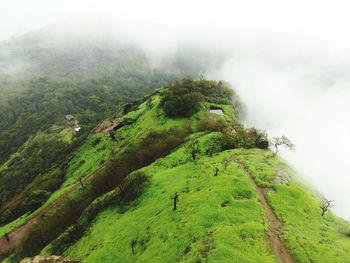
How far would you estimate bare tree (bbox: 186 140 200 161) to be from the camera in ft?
264

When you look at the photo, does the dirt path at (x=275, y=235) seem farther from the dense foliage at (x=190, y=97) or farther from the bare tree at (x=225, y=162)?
the dense foliage at (x=190, y=97)

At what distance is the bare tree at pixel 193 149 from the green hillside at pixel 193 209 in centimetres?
29

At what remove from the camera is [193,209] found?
51.0 metres

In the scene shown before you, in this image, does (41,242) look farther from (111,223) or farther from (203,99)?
(203,99)

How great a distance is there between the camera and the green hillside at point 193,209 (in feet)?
139

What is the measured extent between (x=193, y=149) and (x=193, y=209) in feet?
103

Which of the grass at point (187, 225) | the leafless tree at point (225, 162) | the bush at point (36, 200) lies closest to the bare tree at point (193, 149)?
the grass at point (187, 225)

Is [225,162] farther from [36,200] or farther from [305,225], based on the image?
[36,200]

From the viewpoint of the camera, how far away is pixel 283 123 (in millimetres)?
195750

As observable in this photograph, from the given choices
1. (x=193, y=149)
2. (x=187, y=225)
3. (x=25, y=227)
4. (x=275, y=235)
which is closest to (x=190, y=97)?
(x=193, y=149)

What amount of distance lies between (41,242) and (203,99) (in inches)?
3142

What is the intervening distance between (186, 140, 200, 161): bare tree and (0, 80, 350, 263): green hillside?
11.6 inches

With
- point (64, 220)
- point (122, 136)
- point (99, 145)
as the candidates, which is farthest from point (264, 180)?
point (99, 145)

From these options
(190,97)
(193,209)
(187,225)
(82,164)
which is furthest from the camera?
(82,164)
